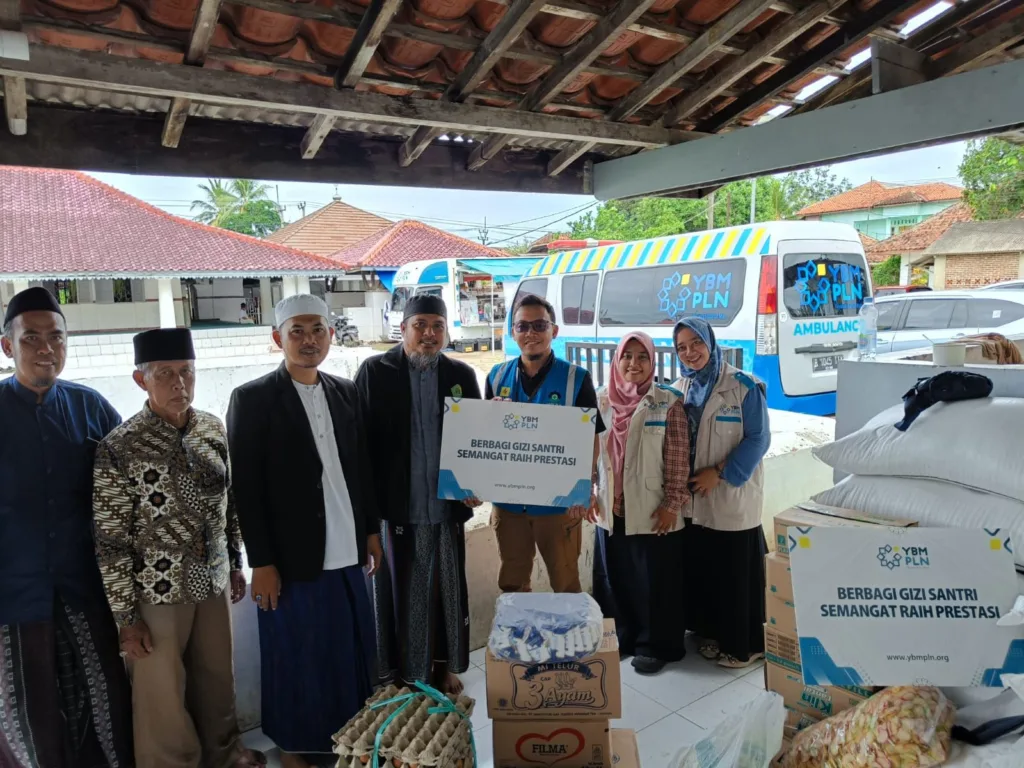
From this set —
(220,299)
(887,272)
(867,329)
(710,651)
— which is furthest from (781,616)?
(887,272)

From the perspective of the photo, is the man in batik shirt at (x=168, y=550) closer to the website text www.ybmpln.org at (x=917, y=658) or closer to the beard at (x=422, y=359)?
the beard at (x=422, y=359)

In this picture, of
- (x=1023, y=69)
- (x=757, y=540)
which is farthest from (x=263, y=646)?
(x=1023, y=69)

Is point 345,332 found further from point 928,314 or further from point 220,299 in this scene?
point 928,314

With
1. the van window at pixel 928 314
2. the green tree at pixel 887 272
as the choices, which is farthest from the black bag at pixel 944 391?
the green tree at pixel 887 272

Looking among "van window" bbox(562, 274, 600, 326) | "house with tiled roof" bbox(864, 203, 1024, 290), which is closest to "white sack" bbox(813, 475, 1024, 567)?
"van window" bbox(562, 274, 600, 326)

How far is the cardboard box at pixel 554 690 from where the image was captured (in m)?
1.95

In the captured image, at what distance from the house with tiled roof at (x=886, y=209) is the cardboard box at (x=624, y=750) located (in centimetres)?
3682

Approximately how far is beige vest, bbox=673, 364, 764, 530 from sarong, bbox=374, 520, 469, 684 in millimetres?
1134

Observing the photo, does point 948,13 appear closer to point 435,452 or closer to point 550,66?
point 550,66

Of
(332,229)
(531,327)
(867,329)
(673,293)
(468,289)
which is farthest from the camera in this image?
(332,229)

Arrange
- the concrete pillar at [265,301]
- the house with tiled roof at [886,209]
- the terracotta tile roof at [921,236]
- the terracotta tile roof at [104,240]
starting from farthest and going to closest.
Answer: the house with tiled roof at [886,209], the terracotta tile roof at [921,236], the concrete pillar at [265,301], the terracotta tile roof at [104,240]

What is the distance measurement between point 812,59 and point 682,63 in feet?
2.00

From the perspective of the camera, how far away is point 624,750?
82.3 inches

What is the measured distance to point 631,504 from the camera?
2.92 meters
